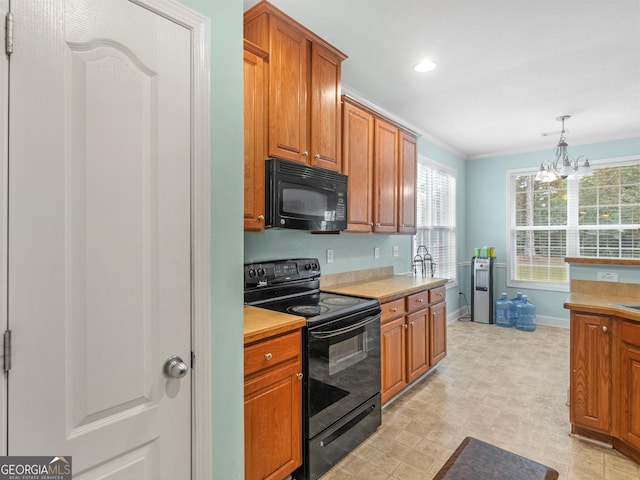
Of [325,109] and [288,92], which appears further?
[325,109]

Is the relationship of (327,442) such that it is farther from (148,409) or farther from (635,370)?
(635,370)

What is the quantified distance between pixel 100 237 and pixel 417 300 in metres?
2.53

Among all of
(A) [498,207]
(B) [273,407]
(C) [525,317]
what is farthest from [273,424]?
(A) [498,207]

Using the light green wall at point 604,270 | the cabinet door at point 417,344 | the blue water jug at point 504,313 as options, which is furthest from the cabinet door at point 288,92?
the blue water jug at point 504,313

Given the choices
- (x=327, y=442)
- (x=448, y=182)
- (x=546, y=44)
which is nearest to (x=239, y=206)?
(x=327, y=442)

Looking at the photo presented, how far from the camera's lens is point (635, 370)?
→ 1.99 m

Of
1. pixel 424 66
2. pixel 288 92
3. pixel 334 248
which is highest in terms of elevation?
pixel 424 66

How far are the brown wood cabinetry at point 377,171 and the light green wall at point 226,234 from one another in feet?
4.73

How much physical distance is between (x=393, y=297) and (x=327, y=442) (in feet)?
3.69

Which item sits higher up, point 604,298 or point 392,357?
point 604,298

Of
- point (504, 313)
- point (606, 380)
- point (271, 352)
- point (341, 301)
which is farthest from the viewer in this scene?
point (504, 313)

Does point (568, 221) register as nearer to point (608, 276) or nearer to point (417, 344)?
point (608, 276)

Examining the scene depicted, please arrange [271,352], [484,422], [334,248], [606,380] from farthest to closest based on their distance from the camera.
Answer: [334,248] → [484,422] → [606,380] → [271,352]

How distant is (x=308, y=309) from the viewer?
2.07m
